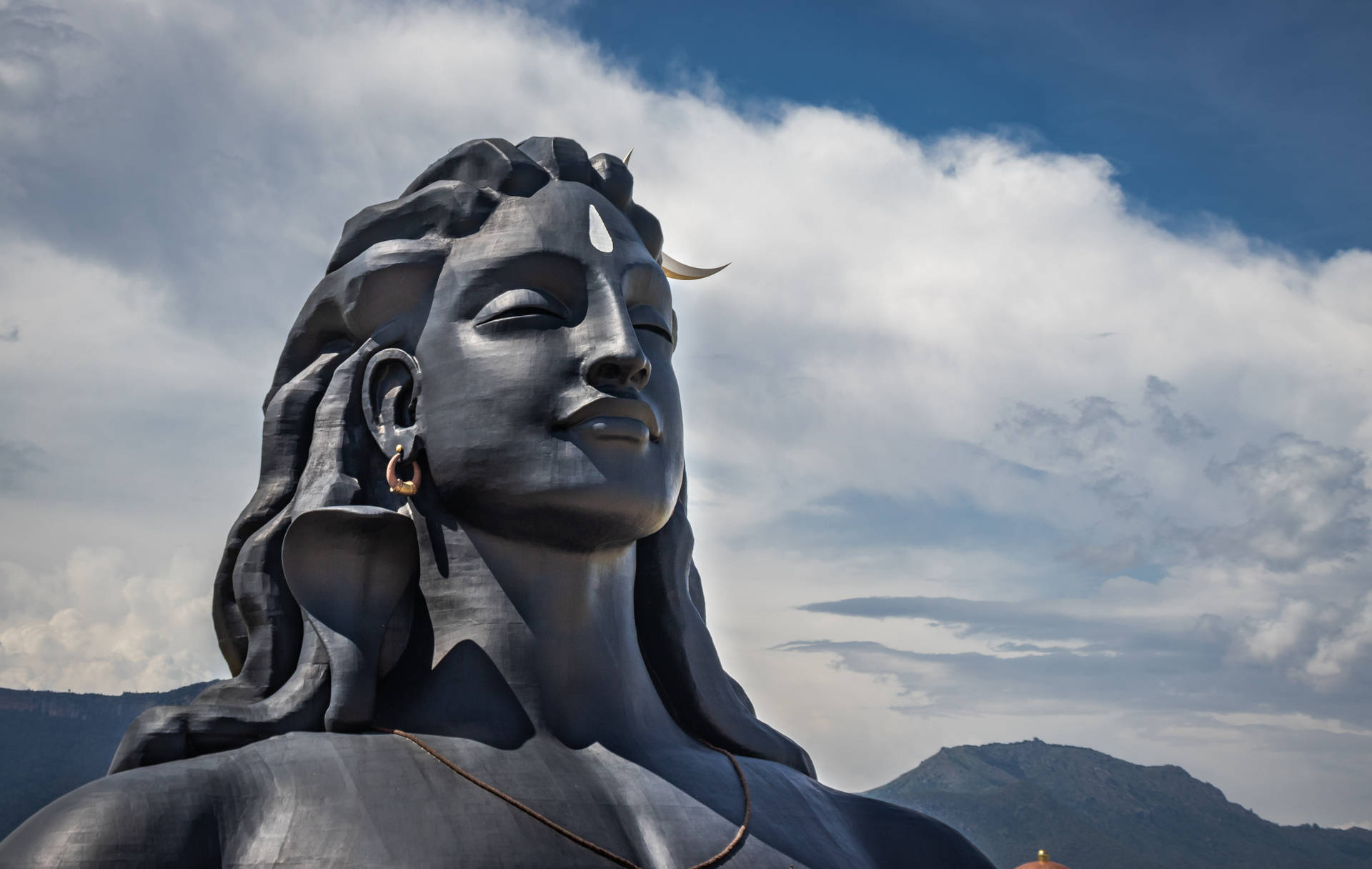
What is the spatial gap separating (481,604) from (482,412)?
1.09 metres

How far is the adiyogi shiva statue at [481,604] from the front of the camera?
22.4 ft

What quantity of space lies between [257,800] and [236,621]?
181 cm

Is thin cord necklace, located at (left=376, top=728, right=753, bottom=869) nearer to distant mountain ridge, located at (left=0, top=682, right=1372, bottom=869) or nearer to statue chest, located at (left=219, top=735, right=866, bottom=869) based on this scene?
statue chest, located at (left=219, top=735, right=866, bottom=869)

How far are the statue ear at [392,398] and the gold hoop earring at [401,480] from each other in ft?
0.22

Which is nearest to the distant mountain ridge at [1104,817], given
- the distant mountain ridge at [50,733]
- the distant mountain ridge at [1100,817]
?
the distant mountain ridge at [1100,817]

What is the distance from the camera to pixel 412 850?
6.50 meters

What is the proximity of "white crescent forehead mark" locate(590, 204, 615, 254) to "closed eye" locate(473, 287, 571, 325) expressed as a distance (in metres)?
0.57

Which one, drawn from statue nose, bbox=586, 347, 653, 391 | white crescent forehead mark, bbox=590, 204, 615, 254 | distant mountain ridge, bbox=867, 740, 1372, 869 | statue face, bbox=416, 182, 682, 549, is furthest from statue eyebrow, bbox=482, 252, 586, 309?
distant mountain ridge, bbox=867, 740, 1372, 869

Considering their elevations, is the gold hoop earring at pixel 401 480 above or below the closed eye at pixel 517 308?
below

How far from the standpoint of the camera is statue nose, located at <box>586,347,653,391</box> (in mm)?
7863


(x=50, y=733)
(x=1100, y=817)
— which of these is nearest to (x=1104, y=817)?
(x=1100, y=817)

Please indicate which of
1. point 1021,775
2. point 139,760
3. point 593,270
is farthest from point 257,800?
point 1021,775

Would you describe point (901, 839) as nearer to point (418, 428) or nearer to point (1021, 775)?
point (418, 428)

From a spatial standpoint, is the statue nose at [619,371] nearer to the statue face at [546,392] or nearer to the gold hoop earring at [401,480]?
the statue face at [546,392]
